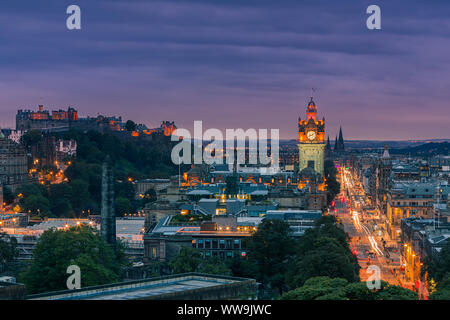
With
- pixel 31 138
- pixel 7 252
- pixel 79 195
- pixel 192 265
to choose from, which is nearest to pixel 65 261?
pixel 192 265

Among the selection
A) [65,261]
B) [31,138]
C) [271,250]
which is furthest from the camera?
[31,138]

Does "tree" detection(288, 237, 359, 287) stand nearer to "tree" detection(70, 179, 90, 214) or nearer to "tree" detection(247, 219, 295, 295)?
"tree" detection(247, 219, 295, 295)

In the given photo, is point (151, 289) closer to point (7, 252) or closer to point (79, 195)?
point (7, 252)

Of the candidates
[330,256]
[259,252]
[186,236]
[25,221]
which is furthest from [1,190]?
[330,256]

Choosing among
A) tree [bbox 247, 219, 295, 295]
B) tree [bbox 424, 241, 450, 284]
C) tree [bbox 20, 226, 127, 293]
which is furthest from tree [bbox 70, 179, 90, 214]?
tree [bbox 424, 241, 450, 284]

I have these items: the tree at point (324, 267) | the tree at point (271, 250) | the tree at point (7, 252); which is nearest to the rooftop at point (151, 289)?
the tree at point (324, 267)
